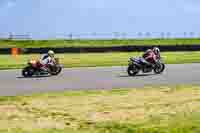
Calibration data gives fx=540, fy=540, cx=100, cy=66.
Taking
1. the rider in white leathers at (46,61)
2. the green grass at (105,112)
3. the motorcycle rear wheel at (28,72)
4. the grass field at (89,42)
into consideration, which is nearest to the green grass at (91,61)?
the rider in white leathers at (46,61)

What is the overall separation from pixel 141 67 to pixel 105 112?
39.3 ft

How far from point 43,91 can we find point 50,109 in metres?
4.41

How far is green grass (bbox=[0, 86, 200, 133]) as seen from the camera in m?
11.5

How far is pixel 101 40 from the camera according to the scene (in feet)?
214

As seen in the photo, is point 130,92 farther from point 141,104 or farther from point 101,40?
point 101,40

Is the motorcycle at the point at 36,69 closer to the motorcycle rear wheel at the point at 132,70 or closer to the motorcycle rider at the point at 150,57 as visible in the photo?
the motorcycle rear wheel at the point at 132,70

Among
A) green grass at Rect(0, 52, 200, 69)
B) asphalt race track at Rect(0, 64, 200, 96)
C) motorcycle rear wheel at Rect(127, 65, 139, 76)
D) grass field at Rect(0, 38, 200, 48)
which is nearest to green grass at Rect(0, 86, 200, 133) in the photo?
asphalt race track at Rect(0, 64, 200, 96)

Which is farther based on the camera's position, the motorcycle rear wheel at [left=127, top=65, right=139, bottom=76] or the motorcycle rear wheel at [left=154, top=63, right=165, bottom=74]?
the motorcycle rear wheel at [left=154, top=63, right=165, bottom=74]

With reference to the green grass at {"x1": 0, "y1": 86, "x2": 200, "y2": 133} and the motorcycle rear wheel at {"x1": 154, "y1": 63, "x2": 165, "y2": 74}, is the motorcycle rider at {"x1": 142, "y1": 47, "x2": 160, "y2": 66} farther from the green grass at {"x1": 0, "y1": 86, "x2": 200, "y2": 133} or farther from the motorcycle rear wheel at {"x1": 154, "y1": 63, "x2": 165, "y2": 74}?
the green grass at {"x1": 0, "y1": 86, "x2": 200, "y2": 133}

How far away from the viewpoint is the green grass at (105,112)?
11.5 m

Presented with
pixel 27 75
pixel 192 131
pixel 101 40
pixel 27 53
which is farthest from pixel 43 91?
pixel 101 40

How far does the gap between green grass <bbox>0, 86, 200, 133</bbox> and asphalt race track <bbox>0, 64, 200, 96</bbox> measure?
1.92m

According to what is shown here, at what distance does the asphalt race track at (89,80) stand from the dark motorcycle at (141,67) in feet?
1.16

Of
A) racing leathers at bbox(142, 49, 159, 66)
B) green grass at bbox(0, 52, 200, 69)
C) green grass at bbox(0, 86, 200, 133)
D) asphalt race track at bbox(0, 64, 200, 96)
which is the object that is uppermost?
racing leathers at bbox(142, 49, 159, 66)
